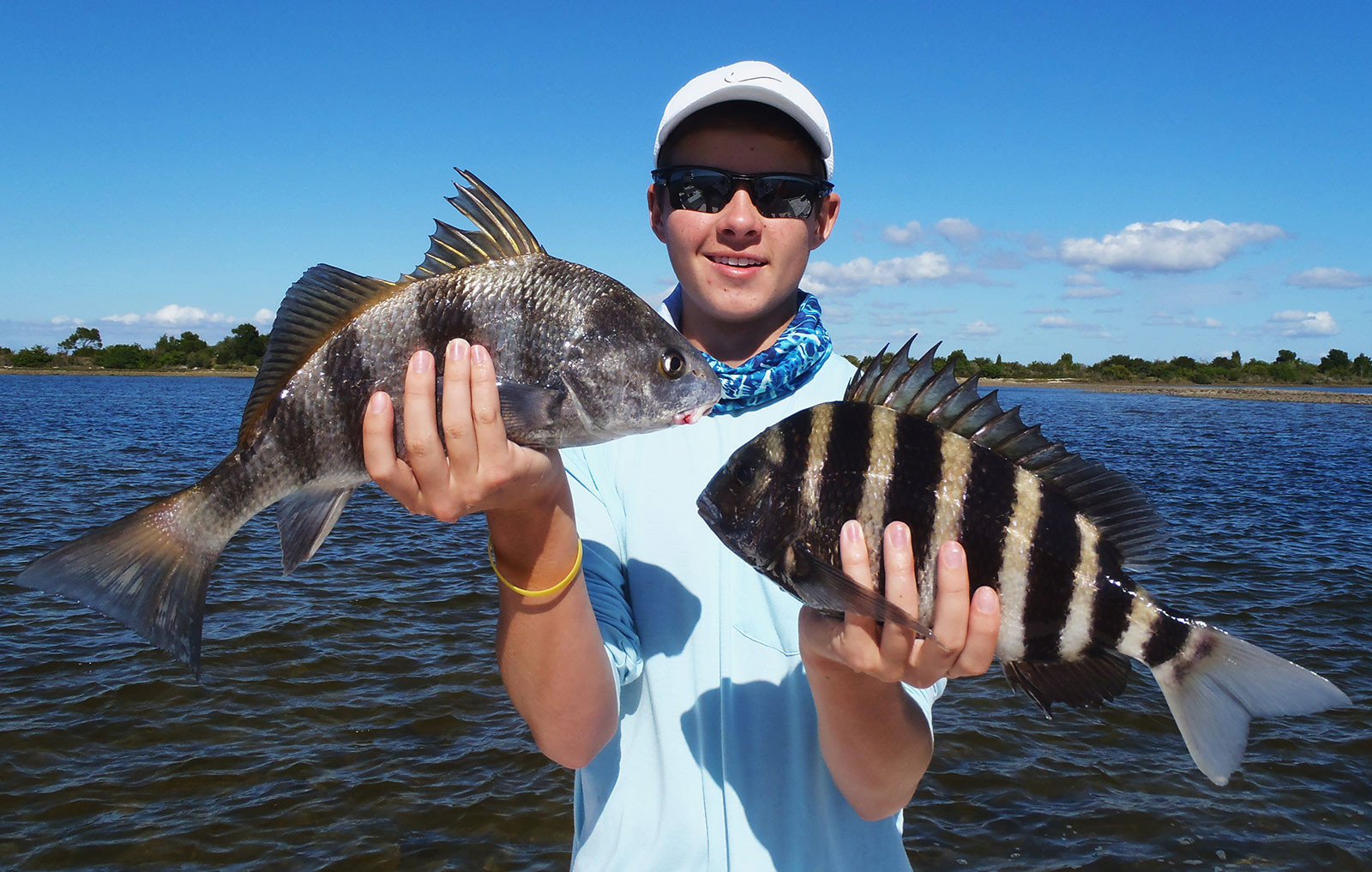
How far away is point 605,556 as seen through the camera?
2.79 meters

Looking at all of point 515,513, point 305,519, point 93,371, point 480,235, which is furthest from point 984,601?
point 93,371

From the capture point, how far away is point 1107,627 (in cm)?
211

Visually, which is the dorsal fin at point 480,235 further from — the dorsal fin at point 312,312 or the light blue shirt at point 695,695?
the light blue shirt at point 695,695

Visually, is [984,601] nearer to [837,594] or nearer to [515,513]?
[837,594]

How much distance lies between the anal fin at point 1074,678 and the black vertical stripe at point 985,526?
0.28 m

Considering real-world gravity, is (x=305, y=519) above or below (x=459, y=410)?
below

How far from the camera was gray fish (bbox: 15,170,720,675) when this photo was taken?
7.11 ft

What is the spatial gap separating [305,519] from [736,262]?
152 centimetres

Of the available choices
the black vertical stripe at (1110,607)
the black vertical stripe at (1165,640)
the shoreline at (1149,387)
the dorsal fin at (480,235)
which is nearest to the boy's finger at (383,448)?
the dorsal fin at (480,235)

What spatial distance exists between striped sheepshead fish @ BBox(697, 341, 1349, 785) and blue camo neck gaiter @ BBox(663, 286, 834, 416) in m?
0.60

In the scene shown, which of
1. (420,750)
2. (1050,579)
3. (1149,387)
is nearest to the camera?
(1050,579)

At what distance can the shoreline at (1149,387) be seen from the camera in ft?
233

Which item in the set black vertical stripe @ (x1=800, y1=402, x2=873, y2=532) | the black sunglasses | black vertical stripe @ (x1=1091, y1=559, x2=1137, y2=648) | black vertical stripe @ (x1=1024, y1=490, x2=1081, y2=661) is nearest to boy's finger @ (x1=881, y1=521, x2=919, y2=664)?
black vertical stripe @ (x1=800, y1=402, x2=873, y2=532)

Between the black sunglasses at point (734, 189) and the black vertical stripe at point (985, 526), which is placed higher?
the black sunglasses at point (734, 189)
